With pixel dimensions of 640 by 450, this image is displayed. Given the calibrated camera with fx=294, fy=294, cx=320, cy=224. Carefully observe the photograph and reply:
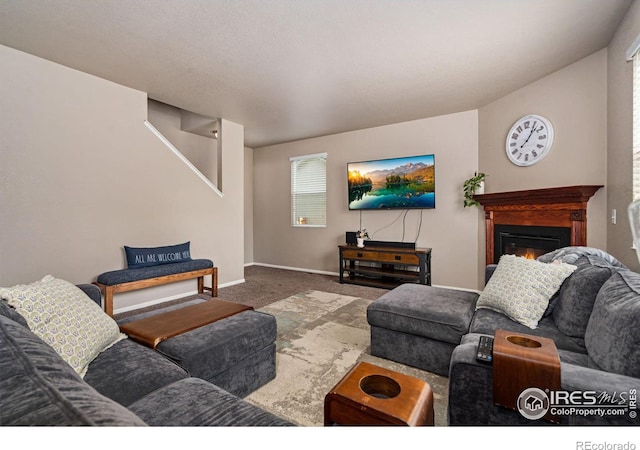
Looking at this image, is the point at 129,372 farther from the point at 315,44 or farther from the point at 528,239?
the point at 528,239

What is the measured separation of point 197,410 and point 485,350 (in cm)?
111

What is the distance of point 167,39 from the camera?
2.51 metres

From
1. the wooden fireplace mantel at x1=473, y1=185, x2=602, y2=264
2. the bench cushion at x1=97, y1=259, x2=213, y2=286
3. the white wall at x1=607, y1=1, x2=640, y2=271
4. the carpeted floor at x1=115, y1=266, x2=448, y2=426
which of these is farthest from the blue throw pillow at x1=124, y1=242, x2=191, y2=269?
the white wall at x1=607, y1=1, x2=640, y2=271

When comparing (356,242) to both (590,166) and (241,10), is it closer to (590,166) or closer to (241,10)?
(590,166)

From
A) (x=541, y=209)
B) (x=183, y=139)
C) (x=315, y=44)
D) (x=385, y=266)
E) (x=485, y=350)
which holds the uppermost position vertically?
(x=315, y=44)

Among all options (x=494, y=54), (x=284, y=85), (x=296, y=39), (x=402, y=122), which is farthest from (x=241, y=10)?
(x=402, y=122)

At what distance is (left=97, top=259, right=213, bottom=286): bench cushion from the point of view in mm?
3084

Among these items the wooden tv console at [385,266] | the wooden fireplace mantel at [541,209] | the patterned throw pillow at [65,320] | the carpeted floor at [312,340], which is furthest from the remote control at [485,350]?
the wooden tv console at [385,266]

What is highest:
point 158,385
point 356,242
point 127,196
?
point 127,196

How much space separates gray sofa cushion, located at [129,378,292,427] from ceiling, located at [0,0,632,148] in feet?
7.86

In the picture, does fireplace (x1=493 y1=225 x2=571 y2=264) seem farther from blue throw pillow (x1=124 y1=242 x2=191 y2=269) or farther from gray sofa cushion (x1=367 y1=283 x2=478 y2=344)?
blue throw pillow (x1=124 y1=242 x2=191 y2=269)

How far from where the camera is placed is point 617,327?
46.2 inches

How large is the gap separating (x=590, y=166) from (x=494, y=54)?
4.86ft
